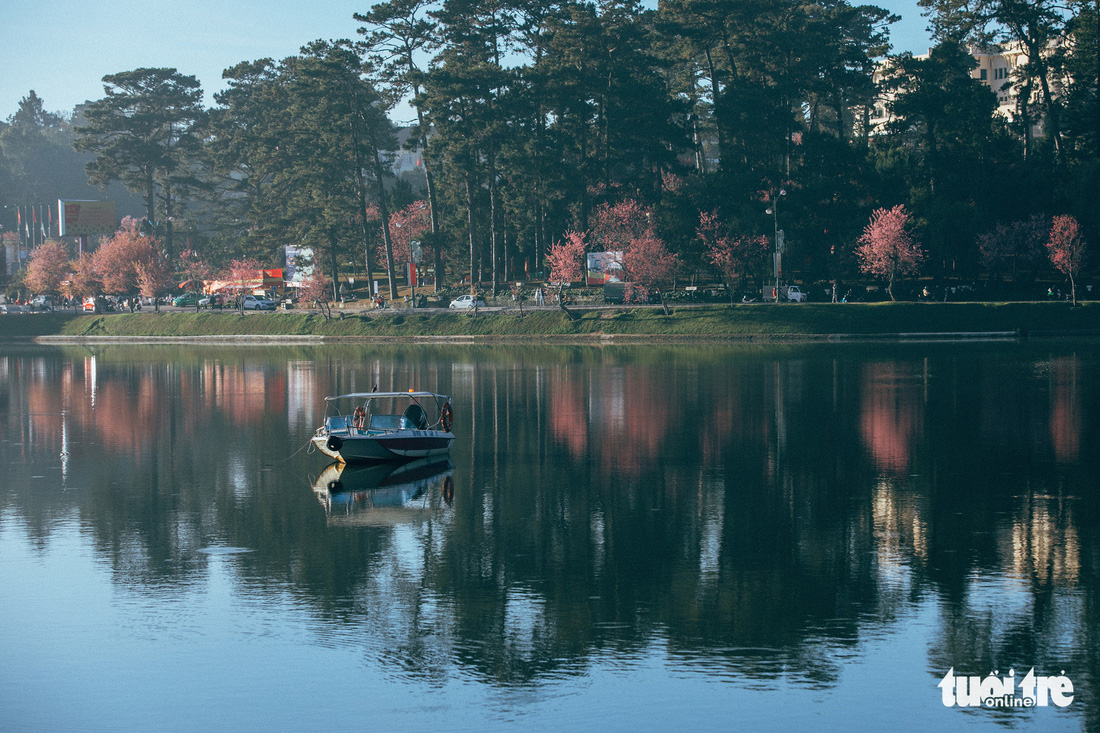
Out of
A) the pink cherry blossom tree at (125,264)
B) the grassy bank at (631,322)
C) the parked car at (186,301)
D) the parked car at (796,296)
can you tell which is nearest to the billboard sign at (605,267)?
the grassy bank at (631,322)

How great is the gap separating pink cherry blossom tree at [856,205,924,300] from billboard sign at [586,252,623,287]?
80.1 feet

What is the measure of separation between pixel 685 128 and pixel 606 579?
102023 mm

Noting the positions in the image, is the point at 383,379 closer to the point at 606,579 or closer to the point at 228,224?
the point at 606,579

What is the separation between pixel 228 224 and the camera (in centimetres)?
16688

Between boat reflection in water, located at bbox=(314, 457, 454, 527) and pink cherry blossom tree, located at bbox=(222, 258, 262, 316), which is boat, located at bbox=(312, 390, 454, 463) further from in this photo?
pink cherry blossom tree, located at bbox=(222, 258, 262, 316)

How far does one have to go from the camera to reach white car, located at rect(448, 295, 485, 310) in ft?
383

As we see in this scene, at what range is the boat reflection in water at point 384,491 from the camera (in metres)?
30.6

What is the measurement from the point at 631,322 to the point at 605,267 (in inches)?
520

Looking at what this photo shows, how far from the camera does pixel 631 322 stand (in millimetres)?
104062

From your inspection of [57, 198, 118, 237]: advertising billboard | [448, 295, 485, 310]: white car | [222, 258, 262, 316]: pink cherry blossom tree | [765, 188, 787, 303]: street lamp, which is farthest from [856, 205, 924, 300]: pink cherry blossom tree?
[57, 198, 118, 237]: advertising billboard

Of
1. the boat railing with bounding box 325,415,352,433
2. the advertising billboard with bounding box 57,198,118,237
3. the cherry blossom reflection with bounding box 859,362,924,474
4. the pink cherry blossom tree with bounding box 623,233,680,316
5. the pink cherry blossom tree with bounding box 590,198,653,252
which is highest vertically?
the advertising billboard with bounding box 57,198,118,237

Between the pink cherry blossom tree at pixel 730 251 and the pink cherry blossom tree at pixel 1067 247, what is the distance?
1028 inches

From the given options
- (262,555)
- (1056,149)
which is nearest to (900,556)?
(262,555)

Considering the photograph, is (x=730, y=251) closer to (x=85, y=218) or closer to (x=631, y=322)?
(x=631, y=322)
